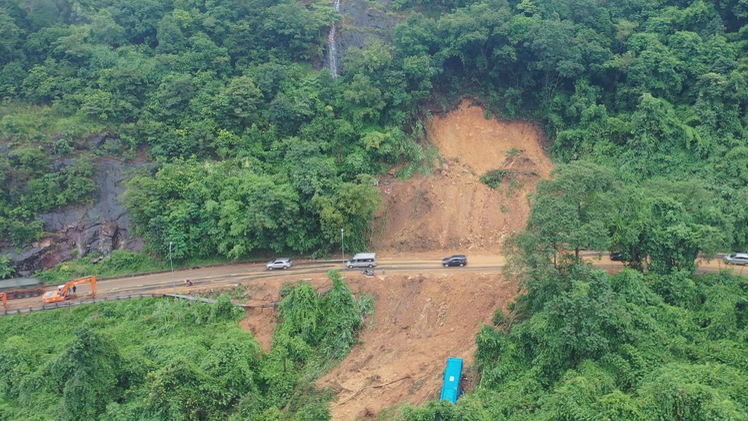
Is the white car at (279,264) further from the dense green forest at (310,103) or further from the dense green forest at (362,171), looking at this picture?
the dense green forest at (362,171)

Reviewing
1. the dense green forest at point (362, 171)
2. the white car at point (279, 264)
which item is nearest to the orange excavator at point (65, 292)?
the dense green forest at point (362, 171)

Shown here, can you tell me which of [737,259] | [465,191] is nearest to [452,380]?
[465,191]

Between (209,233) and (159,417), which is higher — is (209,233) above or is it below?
above

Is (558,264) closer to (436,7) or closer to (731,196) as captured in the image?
(731,196)

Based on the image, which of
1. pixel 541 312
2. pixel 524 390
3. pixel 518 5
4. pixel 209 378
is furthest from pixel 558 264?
pixel 518 5

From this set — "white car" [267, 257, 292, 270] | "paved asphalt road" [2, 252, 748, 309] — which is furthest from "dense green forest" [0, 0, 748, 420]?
"paved asphalt road" [2, 252, 748, 309]

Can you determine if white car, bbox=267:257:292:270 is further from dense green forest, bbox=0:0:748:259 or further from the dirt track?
dense green forest, bbox=0:0:748:259
